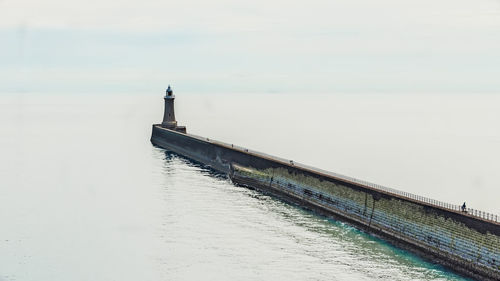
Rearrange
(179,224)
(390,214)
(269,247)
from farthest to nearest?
(179,224) < (390,214) < (269,247)

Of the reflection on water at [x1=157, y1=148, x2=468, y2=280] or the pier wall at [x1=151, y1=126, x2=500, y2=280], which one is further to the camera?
the reflection on water at [x1=157, y1=148, x2=468, y2=280]

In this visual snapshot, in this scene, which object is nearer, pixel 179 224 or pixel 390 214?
pixel 390 214

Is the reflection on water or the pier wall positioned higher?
the pier wall

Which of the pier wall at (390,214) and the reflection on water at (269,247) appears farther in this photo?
the reflection on water at (269,247)

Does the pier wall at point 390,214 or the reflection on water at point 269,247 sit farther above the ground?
the pier wall at point 390,214

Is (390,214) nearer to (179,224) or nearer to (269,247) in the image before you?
(269,247)

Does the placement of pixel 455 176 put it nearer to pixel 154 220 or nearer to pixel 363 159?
pixel 363 159

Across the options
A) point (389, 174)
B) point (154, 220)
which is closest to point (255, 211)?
point (154, 220)

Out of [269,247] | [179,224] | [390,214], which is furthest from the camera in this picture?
[179,224]

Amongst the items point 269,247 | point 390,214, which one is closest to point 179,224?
point 269,247
